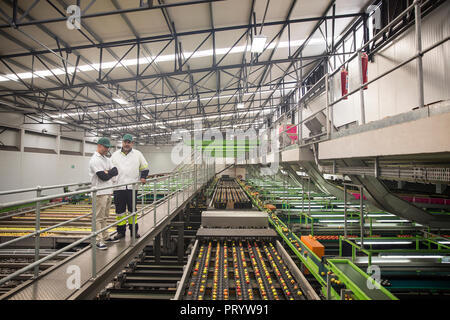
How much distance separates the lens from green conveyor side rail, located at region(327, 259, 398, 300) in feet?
8.95

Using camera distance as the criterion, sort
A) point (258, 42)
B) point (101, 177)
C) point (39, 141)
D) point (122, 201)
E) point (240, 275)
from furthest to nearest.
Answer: point (39, 141) < point (258, 42) < point (240, 275) < point (122, 201) < point (101, 177)

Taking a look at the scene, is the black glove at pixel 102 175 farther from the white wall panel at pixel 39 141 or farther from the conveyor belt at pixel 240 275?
the white wall panel at pixel 39 141

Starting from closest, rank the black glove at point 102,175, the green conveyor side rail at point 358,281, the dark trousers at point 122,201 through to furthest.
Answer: the green conveyor side rail at point 358,281 → the black glove at point 102,175 → the dark trousers at point 122,201

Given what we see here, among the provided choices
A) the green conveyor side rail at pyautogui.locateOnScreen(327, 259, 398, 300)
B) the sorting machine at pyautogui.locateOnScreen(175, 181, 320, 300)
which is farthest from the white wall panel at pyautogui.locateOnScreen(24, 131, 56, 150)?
the green conveyor side rail at pyautogui.locateOnScreen(327, 259, 398, 300)

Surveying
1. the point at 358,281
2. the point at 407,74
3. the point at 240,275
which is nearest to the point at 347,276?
the point at 358,281

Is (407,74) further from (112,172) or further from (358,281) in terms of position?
(112,172)

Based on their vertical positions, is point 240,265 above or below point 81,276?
below

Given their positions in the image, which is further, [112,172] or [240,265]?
[240,265]

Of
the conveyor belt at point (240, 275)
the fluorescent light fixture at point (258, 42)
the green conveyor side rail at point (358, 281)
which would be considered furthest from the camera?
the fluorescent light fixture at point (258, 42)

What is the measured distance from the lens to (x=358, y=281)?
3105mm

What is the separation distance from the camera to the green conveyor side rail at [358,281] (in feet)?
8.95

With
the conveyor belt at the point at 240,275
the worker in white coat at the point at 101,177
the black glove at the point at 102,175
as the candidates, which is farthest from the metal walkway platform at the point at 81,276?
the conveyor belt at the point at 240,275
